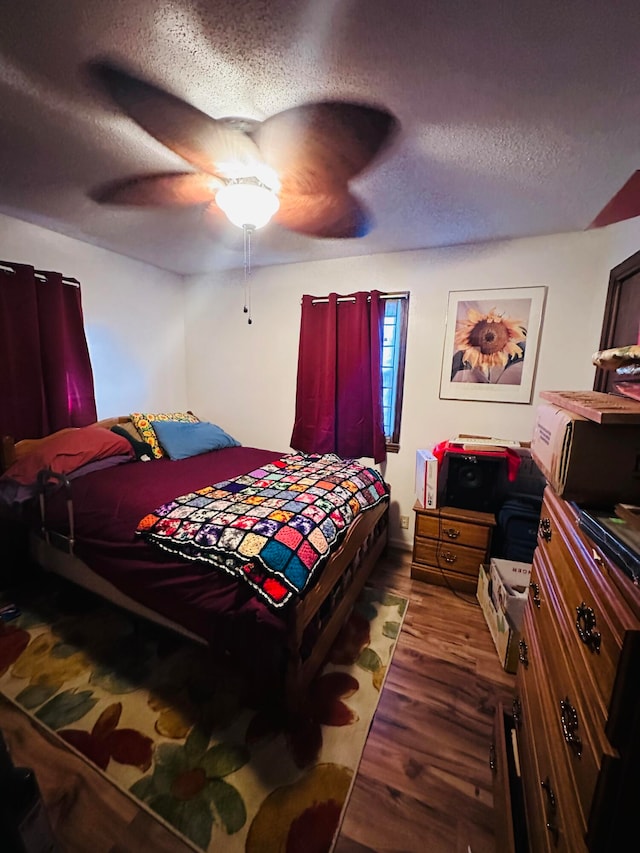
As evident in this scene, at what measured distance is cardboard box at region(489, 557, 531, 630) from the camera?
1.73 metres

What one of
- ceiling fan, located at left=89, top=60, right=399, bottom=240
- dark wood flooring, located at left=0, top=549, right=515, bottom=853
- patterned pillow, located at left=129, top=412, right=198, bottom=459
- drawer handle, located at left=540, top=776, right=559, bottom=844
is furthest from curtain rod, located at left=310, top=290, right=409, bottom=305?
drawer handle, located at left=540, top=776, right=559, bottom=844

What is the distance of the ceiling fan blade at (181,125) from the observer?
1.13m

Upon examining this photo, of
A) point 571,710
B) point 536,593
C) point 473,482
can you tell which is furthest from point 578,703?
point 473,482

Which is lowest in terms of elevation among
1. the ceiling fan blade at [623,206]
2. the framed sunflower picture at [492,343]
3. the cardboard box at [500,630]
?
the cardboard box at [500,630]

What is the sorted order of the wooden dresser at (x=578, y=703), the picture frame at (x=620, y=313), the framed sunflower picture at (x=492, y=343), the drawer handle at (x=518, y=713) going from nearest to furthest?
the wooden dresser at (x=578, y=703), the drawer handle at (x=518, y=713), the picture frame at (x=620, y=313), the framed sunflower picture at (x=492, y=343)

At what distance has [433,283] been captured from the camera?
102 inches

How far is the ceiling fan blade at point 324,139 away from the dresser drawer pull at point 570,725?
5.91 ft

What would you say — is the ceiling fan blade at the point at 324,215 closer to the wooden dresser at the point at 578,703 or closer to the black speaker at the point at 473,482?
the black speaker at the point at 473,482

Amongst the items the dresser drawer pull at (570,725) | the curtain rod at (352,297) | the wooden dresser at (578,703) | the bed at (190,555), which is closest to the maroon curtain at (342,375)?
the curtain rod at (352,297)

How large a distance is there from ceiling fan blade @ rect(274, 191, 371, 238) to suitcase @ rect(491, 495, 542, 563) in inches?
81.8

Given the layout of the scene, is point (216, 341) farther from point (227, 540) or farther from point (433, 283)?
point (227, 540)

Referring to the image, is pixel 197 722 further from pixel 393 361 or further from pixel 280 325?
pixel 280 325

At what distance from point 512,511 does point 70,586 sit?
2.84m

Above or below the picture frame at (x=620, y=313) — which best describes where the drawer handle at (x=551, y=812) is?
below
